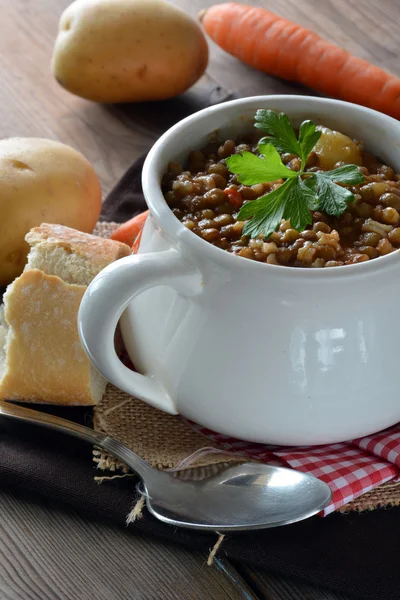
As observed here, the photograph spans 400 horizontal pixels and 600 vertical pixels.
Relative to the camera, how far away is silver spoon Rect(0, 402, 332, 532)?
4.10 feet

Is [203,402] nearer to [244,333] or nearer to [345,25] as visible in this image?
[244,333]

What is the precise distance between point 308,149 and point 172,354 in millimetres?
417

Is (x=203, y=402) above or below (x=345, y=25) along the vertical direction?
below

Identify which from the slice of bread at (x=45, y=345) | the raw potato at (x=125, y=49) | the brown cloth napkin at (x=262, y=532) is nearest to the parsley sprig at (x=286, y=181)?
the slice of bread at (x=45, y=345)

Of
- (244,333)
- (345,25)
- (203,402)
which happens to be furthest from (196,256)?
(345,25)

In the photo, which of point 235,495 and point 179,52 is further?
point 179,52

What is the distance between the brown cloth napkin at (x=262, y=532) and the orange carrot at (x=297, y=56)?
4.45 feet

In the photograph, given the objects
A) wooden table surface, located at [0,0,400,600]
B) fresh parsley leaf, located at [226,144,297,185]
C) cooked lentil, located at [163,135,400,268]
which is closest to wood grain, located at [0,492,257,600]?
wooden table surface, located at [0,0,400,600]

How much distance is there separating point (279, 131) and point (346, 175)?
0.15m

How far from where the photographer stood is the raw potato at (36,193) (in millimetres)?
1687

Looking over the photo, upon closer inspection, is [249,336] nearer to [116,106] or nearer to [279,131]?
[279,131]

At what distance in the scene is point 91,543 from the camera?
4.27 ft

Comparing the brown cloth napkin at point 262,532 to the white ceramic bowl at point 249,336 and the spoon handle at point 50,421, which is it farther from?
the white ceramic bowl at point 249,336

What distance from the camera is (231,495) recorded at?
1292mm
